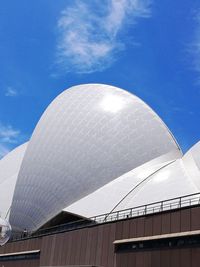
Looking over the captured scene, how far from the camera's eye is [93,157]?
3491 centimetres

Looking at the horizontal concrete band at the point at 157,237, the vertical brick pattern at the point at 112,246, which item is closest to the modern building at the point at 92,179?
the vertical brick pattern at the point at 112,246

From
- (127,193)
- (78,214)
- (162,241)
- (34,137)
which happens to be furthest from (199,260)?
(34,137)

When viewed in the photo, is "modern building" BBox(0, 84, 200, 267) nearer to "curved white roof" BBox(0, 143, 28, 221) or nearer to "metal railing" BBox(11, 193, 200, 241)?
"metal railing" BBox(11, 193, 200, 241)

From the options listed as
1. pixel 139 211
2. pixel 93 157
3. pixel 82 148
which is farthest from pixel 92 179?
pixel 139 211

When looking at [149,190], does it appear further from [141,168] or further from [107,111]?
[107,111]

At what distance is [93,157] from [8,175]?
1585 centimetres

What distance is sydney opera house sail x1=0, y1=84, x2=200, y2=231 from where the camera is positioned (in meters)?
31.4

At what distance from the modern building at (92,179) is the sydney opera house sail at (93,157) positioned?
8 cm

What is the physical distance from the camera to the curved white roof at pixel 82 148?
34.3 m

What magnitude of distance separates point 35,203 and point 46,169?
9.37 feet

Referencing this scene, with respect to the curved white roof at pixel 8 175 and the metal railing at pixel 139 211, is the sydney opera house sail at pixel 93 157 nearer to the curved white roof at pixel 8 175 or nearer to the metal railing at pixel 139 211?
the metal railing at pixel 139 211

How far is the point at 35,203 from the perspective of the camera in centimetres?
3644

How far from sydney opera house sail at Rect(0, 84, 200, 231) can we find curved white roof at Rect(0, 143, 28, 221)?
6.13 ft

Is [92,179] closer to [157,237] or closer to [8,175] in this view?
[157,237]
